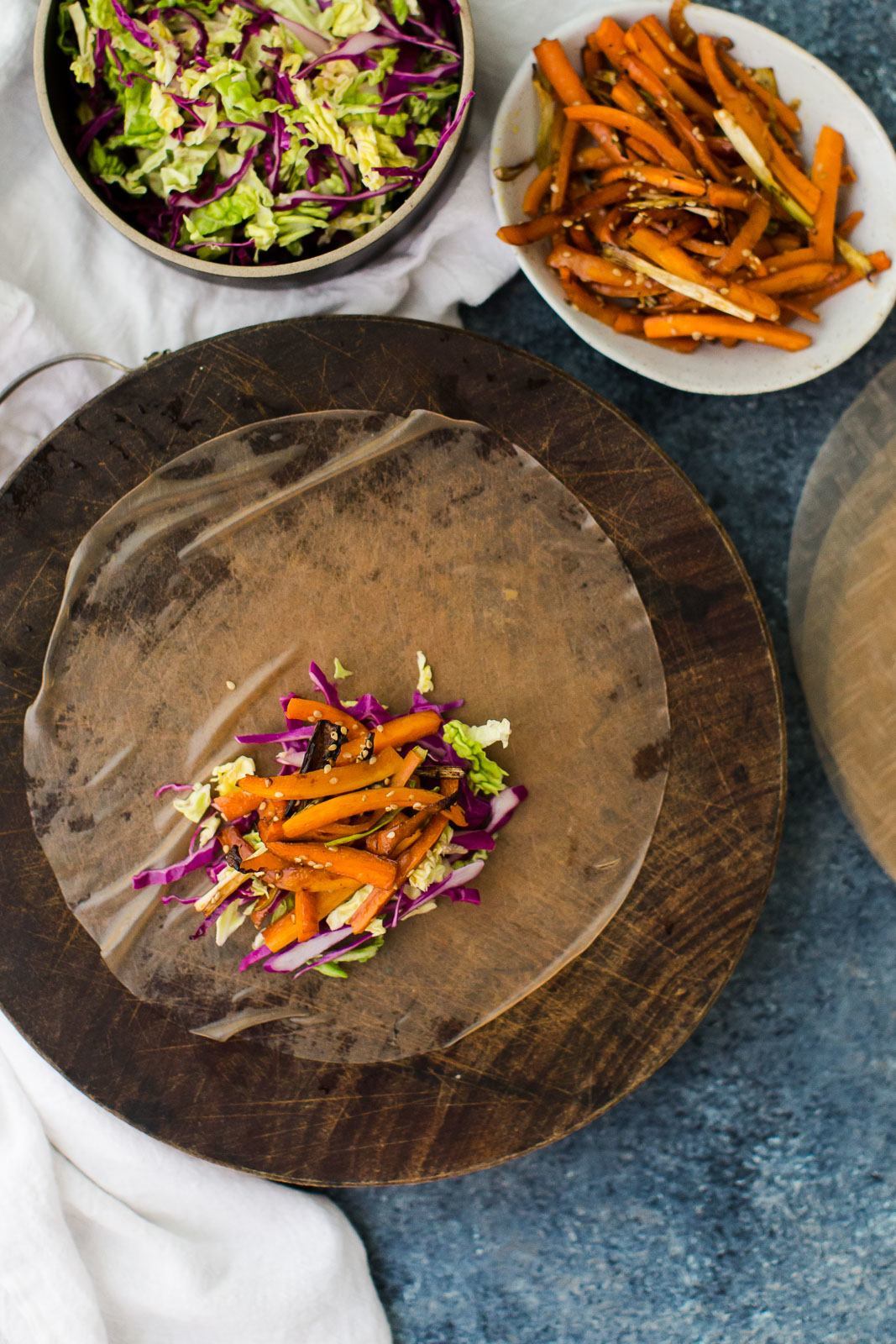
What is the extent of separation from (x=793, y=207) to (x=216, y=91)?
0.80 metres

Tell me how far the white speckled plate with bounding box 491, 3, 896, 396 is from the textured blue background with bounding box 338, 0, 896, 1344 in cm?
18

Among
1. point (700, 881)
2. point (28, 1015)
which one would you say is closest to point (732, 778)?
point (700, 881)

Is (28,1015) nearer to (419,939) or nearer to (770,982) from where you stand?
(419,939)

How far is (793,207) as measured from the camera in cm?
148

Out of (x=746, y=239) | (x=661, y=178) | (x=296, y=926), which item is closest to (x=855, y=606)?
(x=746, y=239)

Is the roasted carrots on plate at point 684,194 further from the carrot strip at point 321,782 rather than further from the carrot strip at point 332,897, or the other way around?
the carrot strip at point 332,897

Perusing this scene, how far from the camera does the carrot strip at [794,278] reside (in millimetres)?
1456

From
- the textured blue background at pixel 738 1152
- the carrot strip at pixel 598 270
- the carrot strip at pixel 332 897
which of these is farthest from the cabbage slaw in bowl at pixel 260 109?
the carrot strip at pixel 332 897

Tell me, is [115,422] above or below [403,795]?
above

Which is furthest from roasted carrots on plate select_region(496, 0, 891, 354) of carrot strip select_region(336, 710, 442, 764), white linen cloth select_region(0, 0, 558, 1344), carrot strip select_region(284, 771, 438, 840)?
carrot strip select_region(284, 771, 438, 840)

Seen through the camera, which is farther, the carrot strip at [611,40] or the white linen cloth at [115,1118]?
the white linen cloth at [115,1118]

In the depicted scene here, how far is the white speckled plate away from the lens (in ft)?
4.81

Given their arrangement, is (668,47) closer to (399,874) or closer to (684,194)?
(684,194)

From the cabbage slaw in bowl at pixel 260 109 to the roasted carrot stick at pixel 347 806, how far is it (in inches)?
30.2
